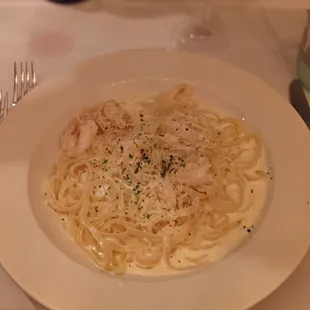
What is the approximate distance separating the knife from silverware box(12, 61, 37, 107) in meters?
0.57

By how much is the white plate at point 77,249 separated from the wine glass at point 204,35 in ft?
0.51

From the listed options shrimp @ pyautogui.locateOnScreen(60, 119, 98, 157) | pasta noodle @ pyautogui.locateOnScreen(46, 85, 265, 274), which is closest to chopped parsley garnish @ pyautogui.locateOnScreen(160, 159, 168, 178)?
pasta noodle @ pyautogui.locateOnScreen(46, 85, 265, 274)

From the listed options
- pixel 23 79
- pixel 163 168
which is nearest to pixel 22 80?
pixel 23 79

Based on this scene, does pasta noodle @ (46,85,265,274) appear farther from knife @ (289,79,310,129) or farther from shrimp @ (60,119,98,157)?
knife @ (289,79,310,129)

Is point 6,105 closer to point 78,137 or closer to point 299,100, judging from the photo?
point 78,137

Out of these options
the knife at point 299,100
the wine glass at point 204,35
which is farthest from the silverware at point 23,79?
the knife at point 299,100

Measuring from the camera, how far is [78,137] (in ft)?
4.03

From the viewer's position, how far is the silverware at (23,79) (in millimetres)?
1328

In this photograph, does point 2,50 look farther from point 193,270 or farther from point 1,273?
Answer: point 193,270

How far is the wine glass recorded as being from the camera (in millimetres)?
1484

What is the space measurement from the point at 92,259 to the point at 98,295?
12 cm

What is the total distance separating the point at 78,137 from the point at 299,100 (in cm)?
47

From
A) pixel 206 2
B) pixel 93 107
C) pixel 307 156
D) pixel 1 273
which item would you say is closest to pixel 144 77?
pixel 93 107

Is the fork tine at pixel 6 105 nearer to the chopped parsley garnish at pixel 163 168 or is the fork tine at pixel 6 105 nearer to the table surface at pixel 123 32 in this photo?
the table surface at pixel 123 32
